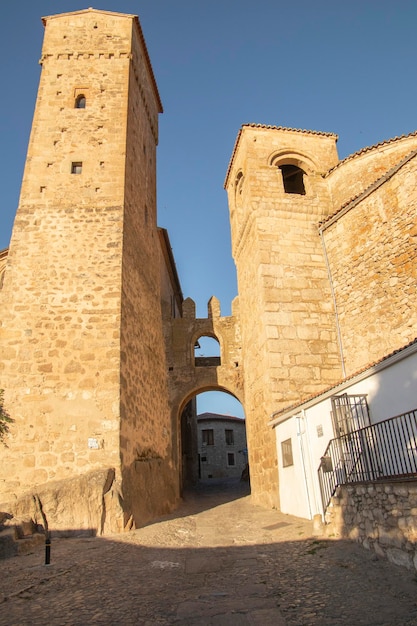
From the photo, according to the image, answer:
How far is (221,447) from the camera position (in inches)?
1358

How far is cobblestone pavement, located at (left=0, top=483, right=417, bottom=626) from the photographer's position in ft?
13.0

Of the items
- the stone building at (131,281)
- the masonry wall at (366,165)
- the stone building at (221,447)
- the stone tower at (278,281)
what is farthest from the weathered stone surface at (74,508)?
the stone building at (221,447)

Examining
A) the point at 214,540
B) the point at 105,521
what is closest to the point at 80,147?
the point at 105,521

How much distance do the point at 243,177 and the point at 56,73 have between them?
21.2ft

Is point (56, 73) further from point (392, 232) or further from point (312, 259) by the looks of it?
point (392, 232)

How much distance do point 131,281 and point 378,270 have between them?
20.1 ft

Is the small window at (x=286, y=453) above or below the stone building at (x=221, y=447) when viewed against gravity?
below

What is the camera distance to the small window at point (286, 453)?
9.55 metres

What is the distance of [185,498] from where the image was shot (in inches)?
627

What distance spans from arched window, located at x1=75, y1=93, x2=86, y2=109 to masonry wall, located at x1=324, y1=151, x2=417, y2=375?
A: 803 cm

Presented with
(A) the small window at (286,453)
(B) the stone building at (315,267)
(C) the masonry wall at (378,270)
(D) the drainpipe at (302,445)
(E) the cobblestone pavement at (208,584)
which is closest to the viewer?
(E) the cobblestone pavement at (208,584)

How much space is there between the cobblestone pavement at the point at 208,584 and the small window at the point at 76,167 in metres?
8.76

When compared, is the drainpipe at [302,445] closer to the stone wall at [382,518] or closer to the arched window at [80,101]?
the stone wall at [382,518]

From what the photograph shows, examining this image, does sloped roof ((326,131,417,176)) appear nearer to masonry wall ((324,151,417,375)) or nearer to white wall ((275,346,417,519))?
masonry wall ((324,151,417,375))
